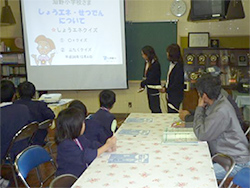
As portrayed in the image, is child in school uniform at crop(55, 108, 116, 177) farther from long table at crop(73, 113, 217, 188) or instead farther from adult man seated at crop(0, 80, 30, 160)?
adult man seated at crop(0, 80, 30, 160)

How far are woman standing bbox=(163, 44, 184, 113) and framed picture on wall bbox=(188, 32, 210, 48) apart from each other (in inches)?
60.9

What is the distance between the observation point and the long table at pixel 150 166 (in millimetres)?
1467

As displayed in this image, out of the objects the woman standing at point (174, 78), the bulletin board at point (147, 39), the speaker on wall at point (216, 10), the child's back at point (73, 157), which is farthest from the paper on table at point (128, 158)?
the bulletin board at point (147, 39)

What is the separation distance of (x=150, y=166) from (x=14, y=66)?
498cm

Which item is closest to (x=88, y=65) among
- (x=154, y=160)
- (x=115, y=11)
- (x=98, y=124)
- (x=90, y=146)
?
(x=115, y=11)

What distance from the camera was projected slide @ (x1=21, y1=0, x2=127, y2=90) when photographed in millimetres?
5098

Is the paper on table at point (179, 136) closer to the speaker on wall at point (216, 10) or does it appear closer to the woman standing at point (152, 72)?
the woman standing at point (152, 72)

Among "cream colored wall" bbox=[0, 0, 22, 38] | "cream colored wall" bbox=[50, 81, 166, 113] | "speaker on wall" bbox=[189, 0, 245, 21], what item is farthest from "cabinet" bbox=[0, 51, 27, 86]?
"speaker on wall" bbox=[189, 0, 245, 21]

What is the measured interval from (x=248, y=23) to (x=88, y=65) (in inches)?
115

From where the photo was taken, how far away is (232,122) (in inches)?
78.5

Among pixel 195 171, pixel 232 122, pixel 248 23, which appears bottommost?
pixel 195 171

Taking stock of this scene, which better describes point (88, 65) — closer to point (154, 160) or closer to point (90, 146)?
point (90, 146)

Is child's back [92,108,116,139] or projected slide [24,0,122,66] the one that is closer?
child's back [92,108,116,139]

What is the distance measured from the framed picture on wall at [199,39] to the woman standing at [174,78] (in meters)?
1.55
